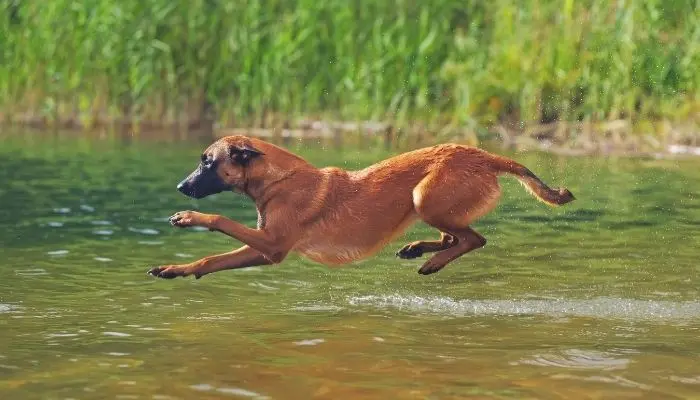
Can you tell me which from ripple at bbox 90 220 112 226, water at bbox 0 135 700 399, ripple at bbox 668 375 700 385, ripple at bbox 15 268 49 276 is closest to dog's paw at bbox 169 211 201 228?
water at bbox 0 135 700 399

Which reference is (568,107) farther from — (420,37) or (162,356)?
(162,356)

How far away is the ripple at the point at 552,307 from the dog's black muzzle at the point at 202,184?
1233mm

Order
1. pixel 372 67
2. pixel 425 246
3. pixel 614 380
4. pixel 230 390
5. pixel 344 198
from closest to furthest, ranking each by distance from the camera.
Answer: pixel 230 390 < pixel 614 380 < pixel 344 198 < pixel 425 246 < pixel 372 67

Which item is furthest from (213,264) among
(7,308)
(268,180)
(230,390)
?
(230,390)

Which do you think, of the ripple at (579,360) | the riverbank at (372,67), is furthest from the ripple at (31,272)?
the riverbank at (372,67)

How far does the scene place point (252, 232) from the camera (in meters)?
7.28

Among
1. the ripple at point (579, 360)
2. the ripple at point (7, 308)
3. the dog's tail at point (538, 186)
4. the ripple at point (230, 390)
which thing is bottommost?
the ripple at point (230, 390)

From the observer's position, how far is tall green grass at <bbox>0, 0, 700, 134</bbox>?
703 inches

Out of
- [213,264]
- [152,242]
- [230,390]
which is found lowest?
[230,390]

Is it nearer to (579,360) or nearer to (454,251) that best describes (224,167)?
(454,251)

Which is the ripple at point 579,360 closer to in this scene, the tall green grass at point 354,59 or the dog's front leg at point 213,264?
the dog's front leg at point 213,264

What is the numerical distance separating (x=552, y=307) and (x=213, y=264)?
2075mm

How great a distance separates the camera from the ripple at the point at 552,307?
761 centimetres

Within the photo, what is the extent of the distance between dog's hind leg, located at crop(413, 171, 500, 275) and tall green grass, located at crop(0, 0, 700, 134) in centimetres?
1017
